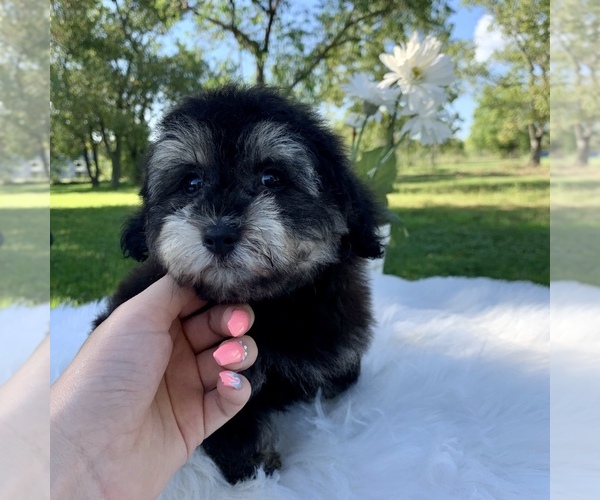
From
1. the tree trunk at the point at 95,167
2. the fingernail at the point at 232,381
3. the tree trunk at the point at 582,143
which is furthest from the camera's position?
the tree trunk at the point at 95,167

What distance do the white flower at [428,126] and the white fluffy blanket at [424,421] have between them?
0.87 meters

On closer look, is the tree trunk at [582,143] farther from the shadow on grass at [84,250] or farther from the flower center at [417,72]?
the shadow on grass at [84,250]

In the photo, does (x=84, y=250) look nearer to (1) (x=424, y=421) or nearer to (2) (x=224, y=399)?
(2) (x=224, y=399)

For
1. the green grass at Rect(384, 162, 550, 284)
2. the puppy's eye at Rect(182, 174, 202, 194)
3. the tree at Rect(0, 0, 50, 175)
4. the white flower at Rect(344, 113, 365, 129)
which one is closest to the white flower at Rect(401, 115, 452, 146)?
the white flower at Rect(344, 113, 365, 129)

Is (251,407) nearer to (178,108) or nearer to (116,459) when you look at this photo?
(116,459)

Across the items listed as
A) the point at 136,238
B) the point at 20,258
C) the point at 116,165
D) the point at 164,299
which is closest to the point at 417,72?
the point at 136,238

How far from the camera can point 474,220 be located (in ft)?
20.2

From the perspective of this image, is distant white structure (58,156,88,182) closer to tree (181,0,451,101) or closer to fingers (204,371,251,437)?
tree (181,0,451,101)

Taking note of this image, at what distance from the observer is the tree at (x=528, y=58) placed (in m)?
4.83

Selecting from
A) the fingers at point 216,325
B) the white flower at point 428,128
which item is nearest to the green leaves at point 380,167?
the white flower at point 428,128

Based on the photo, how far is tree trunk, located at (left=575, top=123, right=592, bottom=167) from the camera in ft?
9.43

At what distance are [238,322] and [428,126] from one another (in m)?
1.48

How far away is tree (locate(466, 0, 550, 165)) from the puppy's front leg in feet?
14.8

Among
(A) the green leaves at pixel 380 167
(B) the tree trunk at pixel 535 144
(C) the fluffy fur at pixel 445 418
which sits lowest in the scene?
(C) the fluffy fur at pixel 445 418
